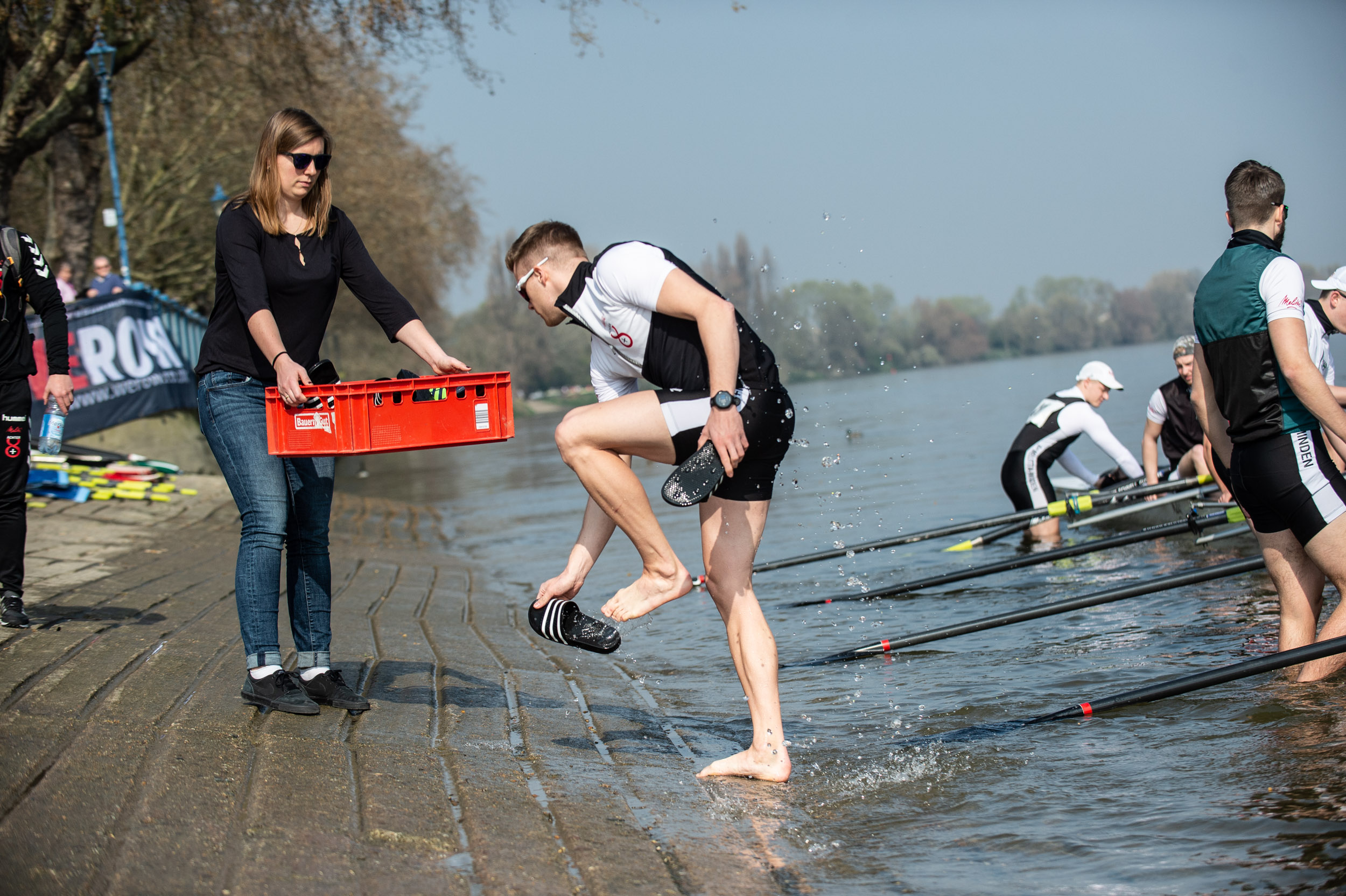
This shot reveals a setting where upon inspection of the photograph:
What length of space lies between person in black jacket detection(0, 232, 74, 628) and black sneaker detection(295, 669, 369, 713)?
1.99 m

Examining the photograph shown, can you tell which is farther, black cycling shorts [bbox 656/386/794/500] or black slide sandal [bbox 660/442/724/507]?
black cycling shorts [bbox 656/386/794/500]

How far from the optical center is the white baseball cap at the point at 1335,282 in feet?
16.3

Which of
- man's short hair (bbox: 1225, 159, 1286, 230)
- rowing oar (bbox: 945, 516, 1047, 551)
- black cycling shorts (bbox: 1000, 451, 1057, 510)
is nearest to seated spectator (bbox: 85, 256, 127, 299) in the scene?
rowing oar (bbox: 945, 516, 1047, 551)

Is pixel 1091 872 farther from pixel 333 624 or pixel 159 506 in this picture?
pixel 159 506

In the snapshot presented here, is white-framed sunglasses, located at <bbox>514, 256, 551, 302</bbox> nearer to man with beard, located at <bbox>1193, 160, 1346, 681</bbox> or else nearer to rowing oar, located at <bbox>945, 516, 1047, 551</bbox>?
man with beard, located at <bbox>1193, 160, 1346, 681</bbox>

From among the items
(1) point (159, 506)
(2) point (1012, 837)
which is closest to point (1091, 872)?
(2) point (1012, 837)

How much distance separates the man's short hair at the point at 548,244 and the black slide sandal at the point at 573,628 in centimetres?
122

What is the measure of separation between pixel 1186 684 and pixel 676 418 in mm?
2113

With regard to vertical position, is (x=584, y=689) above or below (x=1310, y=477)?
below

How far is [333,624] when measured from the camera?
6.26m

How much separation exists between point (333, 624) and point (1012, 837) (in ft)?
13.7

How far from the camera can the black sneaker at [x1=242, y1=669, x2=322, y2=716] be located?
4.01m

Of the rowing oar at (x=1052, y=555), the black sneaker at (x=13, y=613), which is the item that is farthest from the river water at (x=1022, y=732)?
the black sneaker at (x=13, y=613)

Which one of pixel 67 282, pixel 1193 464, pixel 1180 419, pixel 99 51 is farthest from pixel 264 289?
pixel 67 282
